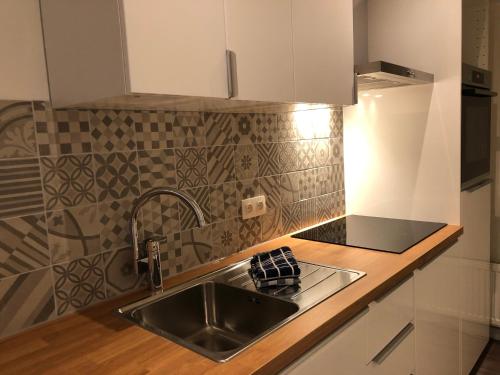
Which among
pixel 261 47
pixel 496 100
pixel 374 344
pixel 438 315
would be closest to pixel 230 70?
pixel 261 47

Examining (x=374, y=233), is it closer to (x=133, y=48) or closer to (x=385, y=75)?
(x=385, y=75)

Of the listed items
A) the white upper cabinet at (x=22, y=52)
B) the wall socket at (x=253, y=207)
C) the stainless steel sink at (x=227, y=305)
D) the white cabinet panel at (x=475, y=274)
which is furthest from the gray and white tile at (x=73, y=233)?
the white cabinet panel at (x=475, y=274)

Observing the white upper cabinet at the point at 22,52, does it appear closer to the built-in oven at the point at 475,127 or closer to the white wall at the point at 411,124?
the white wall at the point at 411,124

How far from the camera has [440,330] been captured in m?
1.81

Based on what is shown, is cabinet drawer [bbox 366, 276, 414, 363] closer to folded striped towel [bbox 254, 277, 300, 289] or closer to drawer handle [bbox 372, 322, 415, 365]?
drawer handle [bbox 372, 322, 415, 365]

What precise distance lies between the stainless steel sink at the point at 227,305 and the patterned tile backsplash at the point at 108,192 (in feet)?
0.43

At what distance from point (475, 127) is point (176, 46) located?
1.76m

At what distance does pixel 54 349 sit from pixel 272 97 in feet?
3.01

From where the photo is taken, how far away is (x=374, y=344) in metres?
1.30

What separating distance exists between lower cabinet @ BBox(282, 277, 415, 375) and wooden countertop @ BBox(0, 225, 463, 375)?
4cm

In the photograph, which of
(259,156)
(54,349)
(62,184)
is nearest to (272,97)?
(259,156)

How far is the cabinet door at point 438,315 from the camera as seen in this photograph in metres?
1.63

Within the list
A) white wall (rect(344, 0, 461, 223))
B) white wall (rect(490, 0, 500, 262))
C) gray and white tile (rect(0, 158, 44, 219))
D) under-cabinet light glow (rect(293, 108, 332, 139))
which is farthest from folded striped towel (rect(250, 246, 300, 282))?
white wall (rect(490, 0, 500, 262))

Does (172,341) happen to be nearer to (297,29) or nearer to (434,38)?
(297,29)
